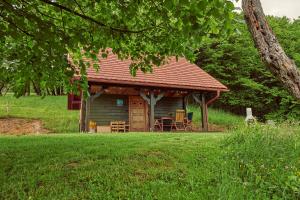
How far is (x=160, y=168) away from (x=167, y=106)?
13.8m

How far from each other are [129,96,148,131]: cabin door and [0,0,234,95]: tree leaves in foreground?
37.8 ft

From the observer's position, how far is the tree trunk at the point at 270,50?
→ 3750mm

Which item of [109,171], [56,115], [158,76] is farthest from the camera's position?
[56,115]

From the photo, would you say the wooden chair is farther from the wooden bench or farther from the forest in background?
the forest in background

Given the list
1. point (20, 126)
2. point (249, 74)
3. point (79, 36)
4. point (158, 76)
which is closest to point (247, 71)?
point (249, 74)

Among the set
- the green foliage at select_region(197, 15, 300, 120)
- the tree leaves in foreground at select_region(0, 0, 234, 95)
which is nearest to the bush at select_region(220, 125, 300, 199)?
the tree leaves in foreground at select_region(0, 0, 234, 95)

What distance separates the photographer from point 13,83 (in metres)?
7.01

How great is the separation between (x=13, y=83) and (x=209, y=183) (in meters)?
4.60

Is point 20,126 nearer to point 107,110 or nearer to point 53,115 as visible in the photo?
point 53,115

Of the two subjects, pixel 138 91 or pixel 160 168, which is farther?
pixel 138 91

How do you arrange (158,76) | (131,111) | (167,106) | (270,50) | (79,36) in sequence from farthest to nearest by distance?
(167,106), (131,111), (158,76), (79,36), (270,50)

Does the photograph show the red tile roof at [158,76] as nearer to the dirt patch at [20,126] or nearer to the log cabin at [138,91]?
the log cabin at [138,91]

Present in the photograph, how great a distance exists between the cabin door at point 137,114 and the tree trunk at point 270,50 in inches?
A: 581

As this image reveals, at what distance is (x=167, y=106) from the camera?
2008 cm
